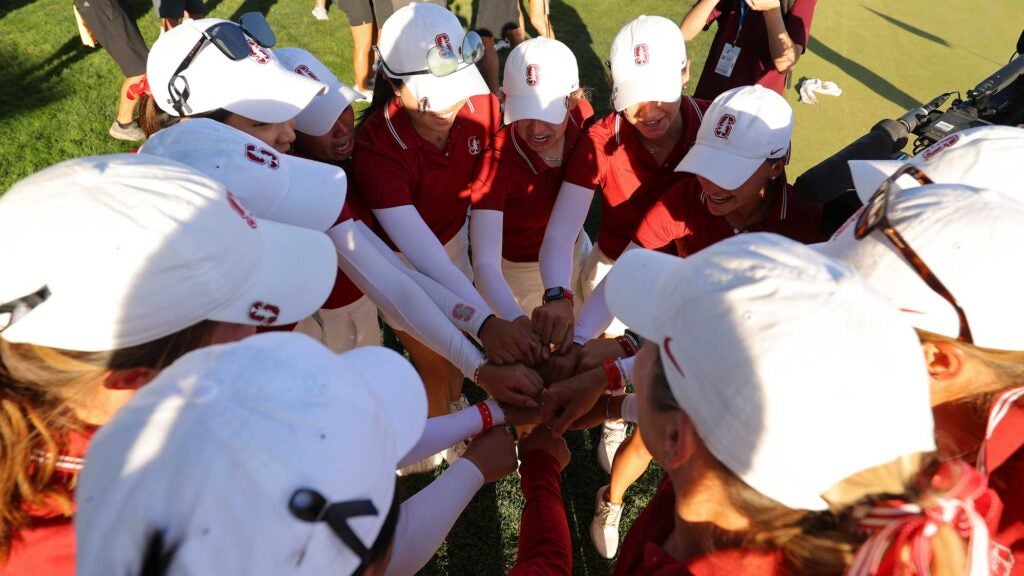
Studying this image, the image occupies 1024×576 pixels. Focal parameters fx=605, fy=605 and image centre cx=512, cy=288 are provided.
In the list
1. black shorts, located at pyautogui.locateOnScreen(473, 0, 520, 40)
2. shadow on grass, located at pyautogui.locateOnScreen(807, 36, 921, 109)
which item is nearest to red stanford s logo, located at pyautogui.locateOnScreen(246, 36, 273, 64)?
black shorts, located at pyautogui.locateOnScreen(473, 0, 520, 40)

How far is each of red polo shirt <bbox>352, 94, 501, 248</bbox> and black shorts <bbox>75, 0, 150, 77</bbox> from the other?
3601 millimetres

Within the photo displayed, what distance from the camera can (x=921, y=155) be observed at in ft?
6.63

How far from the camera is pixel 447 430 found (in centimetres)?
223

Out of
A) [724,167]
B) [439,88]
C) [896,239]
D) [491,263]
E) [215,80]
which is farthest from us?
[491,263]

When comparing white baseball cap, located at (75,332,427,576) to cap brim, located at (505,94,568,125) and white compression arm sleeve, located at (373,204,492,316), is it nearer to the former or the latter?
white compression arm sleeve, located at (373,204,492,316)

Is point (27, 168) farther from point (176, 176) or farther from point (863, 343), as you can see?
point (863, 343)

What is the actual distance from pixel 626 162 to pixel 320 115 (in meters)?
1.39

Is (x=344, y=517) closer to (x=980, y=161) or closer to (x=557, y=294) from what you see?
(x=557, y=294)

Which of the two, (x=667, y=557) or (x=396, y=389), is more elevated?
(x=396, y=389)

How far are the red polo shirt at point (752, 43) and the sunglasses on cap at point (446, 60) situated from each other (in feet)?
6.50

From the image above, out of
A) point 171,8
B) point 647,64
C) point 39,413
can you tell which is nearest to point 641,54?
point 647,64

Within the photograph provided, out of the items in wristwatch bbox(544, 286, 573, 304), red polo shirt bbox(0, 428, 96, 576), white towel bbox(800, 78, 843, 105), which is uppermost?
red polo shirt bbox(0, 428, 96, 576)

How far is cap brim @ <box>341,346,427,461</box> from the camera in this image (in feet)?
4.42

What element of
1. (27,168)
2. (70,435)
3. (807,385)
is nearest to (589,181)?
(807,385)
